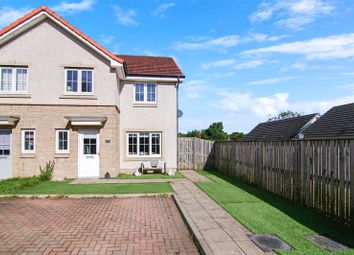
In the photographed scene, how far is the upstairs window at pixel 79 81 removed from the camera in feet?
53.3

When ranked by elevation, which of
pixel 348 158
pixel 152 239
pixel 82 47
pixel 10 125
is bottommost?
pixel 152 239

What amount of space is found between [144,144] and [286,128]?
14468 millimetres

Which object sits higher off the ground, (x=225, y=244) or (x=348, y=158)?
(x=348, y=158)

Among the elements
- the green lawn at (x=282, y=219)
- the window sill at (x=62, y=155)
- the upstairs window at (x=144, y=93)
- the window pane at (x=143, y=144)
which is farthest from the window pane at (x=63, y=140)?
the green lawn at (x=282, y=219)

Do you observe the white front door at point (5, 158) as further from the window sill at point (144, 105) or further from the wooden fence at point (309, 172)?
the wooden fence at point (309, 172)

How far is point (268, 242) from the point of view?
589 cm

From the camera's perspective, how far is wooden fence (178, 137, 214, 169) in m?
21.4

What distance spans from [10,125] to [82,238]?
1118 centimetres

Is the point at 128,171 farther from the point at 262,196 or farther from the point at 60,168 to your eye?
the point at 262,196

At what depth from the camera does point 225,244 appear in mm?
5812

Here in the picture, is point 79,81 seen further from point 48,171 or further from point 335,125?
point 335,125

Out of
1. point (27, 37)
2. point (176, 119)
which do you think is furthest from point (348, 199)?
point (27, 37)

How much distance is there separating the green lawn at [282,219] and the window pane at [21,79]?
1124cm

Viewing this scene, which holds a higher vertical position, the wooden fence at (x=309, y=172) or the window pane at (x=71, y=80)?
the window pane at (x=71, y=80)
